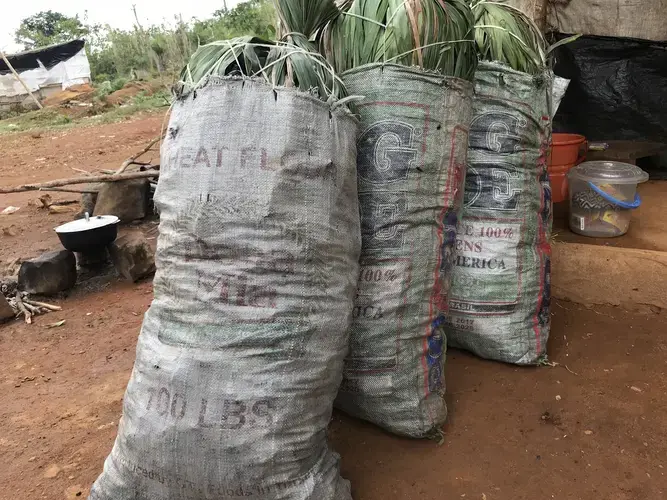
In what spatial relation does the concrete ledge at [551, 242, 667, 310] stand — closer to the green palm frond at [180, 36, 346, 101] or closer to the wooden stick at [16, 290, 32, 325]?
the green palm frond at [180, 36, 346, 101]

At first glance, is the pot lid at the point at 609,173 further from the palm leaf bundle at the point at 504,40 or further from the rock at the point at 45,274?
the rock at the point at 45,274

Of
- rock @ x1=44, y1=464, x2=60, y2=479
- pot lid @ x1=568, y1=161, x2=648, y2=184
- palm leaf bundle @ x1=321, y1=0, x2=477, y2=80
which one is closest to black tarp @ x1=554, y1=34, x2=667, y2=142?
pot lid @ x1=568, y1=161, x2=648, y2=184

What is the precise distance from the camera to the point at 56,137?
10648mm

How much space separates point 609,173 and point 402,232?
167 centimetres

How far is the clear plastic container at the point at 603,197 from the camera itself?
9.18ft

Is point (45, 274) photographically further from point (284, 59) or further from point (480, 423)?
point (480, 423)

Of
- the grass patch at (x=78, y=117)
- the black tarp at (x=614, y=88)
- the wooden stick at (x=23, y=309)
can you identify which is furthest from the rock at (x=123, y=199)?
the grass patch at (x=78, y=117)

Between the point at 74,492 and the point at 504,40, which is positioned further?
the point at 504,40

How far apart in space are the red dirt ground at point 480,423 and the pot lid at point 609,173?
657 mm

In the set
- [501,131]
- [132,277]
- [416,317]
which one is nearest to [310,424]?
[416,317]

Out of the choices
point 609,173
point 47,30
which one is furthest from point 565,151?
point 47,30

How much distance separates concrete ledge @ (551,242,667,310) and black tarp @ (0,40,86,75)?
56.7 ft

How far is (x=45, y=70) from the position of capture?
16578mm

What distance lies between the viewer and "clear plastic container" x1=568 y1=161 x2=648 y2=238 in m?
2.80
